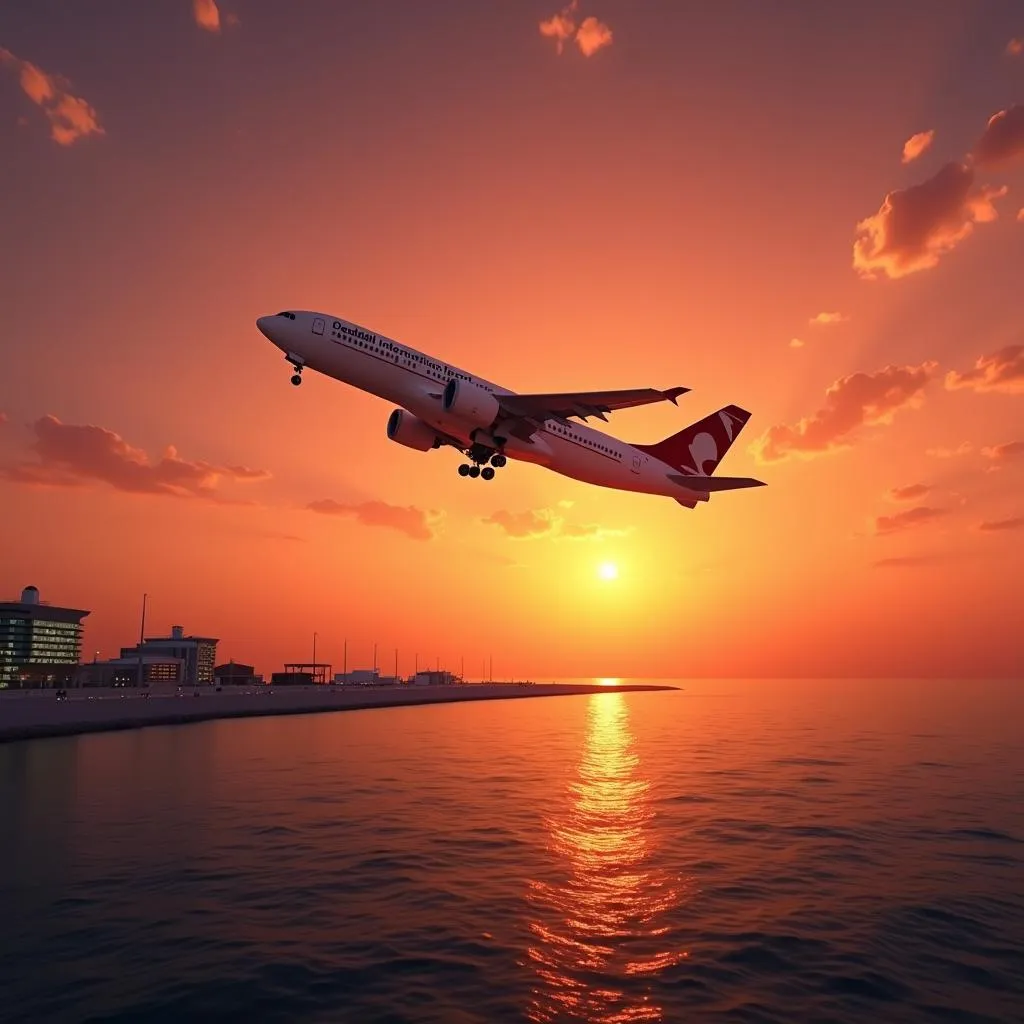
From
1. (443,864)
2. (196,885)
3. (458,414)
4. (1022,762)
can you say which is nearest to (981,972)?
(443,864)

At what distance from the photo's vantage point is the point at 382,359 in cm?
4122

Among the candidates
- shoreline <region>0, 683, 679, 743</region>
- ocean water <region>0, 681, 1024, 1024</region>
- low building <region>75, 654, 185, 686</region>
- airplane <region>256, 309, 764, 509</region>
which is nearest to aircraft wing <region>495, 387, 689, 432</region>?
airplane <region>256, 309, 764, 509</region>

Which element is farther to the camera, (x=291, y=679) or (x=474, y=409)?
(x=291, y=679)

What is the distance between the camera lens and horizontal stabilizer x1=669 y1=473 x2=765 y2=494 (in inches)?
2063

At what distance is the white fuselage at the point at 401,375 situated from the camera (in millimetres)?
39562

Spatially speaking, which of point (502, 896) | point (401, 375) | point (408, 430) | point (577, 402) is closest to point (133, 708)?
point (408, 430)

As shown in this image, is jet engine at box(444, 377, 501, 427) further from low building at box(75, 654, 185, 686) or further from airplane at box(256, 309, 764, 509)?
low building at box(75, 654, 185, 686)

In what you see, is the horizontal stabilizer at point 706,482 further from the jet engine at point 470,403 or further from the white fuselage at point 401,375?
the jet engine at point 470,403

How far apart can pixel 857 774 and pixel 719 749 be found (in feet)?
63.1

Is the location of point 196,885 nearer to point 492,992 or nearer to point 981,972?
point 492,992

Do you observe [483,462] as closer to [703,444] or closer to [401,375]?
[401,375]

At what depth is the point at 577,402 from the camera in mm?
42594

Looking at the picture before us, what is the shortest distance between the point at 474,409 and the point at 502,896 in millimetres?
27139

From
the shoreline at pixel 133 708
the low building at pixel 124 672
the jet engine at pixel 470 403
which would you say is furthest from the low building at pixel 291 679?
the jet engine at pixel 470 403
